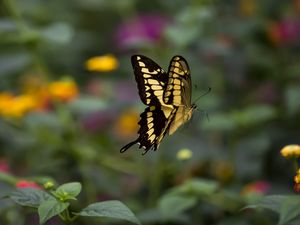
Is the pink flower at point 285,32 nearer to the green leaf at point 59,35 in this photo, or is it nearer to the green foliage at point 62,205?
the green leaf at point 59,35

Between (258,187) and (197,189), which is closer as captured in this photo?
(197,189)

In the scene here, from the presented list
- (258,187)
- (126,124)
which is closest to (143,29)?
(126,124)

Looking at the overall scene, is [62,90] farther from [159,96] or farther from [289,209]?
[289,209]

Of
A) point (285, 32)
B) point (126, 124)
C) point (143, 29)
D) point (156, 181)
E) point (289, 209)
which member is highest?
point (143, 29)

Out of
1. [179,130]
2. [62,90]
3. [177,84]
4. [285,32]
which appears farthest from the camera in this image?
[285,32]

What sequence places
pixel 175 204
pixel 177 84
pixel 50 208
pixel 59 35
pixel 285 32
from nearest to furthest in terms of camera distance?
pixel 50 208
pixel 177 84
pixel 175 204
pixel 59 35
pixel 285 32

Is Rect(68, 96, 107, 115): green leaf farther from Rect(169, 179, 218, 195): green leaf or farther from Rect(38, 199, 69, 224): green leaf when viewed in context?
Rect(38, 199, 69, 224): green leaf

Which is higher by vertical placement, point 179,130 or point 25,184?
point 179,130

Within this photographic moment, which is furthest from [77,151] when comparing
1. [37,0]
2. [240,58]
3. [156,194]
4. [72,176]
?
[37,0]
